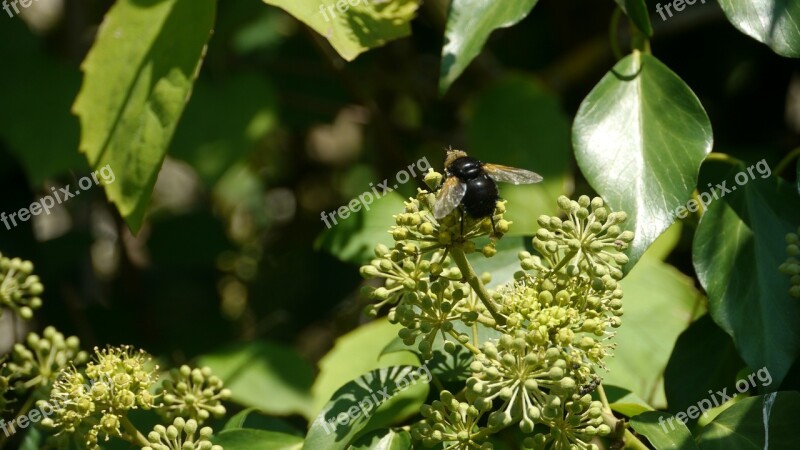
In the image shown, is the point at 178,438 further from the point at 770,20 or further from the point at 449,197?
the point at 770,20

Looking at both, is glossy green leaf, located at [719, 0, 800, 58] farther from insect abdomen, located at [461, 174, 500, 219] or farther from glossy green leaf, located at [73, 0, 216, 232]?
glossy green leaf, located at [73, 0, 216, 232]

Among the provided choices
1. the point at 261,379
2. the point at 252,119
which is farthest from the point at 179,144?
the point at 261,379

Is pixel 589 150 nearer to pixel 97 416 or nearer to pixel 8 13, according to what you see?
pixel 97 416

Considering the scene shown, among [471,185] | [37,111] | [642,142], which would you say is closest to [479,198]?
[471,185]

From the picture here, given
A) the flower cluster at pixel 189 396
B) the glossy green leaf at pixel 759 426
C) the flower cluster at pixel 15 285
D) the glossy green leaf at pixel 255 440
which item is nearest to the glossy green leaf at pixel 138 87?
the flower cluster at pixel 15 285

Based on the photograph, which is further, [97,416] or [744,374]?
[744,374]

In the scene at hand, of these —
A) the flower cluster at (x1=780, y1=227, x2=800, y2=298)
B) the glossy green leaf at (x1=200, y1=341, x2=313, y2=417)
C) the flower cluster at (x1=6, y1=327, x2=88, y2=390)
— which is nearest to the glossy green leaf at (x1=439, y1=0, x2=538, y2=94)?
the flower cluster at (x1=780, y1=227, x2=800, y2=298)
